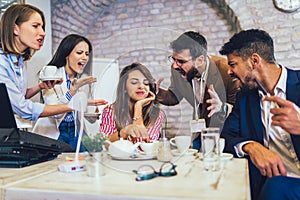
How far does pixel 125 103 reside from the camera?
1.40 meters

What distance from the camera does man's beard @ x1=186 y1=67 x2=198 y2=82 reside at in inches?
57.7

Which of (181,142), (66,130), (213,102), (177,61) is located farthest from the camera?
(66,130)

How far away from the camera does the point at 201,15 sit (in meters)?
2.05

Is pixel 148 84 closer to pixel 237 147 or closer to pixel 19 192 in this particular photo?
pixel 237 147

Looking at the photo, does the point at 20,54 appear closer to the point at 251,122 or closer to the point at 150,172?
the point at 150,172

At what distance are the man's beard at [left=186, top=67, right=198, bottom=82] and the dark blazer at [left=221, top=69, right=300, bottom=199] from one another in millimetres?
463

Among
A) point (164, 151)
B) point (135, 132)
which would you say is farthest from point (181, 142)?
point (135, 132)

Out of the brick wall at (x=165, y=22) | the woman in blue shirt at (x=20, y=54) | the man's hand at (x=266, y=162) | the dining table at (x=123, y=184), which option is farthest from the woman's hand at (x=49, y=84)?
the man's hand at (x=266, y=162)

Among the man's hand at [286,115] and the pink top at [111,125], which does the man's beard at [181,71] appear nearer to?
the pink top at [111,125]

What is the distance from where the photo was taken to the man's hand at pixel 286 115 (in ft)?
5.29

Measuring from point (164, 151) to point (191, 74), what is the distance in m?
0.45

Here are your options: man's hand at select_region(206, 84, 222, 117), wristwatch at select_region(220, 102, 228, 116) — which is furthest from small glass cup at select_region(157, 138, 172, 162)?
wristwatch at select_region(220, 102, 228, 116)

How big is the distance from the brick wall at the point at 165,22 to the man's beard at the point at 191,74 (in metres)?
0.12

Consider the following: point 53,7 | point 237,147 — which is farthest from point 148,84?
point 53,7
